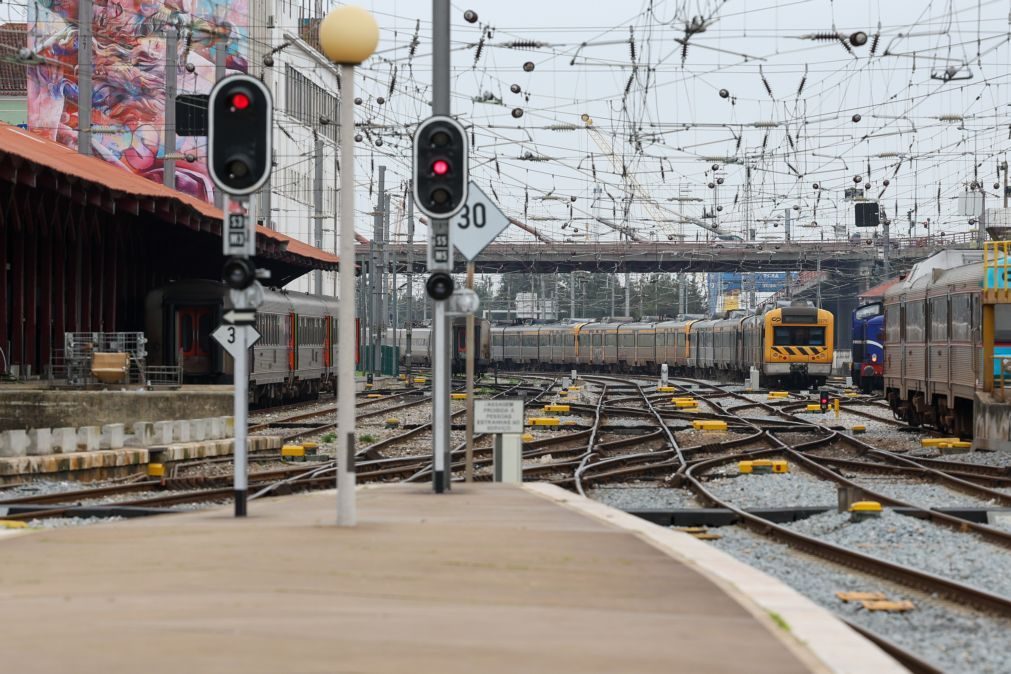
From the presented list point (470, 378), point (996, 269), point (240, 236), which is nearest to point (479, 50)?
point (996, 269)

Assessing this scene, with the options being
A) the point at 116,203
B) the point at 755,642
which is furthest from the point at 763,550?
the point at 116,203

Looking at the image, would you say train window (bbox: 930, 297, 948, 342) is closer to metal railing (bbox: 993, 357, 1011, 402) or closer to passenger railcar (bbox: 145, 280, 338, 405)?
metal railing (bbox: 993, 357, 1011, 402)

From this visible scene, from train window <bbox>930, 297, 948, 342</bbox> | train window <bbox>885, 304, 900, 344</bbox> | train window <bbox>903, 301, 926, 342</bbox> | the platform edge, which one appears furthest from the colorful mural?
the platform edge

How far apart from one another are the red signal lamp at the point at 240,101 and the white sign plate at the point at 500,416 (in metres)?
5.63

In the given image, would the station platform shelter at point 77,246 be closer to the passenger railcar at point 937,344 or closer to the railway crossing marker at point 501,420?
the railway crossing marker at point 501,420

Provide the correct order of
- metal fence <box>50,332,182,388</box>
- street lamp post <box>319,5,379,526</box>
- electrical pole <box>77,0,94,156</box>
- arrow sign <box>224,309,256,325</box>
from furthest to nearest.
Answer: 1. electrical pole <box>77,0,94,156</box>
2. metal fence <box>50,332,182,388</box>
3. arrow sign <box>224,309,256,325</box>
4. street lamp post <box>319,5,379,526</box>

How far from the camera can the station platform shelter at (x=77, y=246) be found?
3075 centimetres

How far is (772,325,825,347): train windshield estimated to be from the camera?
52994 millimetres

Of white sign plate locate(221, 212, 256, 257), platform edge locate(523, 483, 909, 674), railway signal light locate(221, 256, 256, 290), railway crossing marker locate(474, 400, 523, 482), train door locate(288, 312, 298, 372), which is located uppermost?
white sign plate locate(221, 212, 256, 257)

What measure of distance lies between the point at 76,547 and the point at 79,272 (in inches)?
1106

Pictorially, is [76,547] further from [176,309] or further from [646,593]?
[176,309]

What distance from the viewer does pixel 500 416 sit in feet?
52.4

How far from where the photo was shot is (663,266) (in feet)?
314

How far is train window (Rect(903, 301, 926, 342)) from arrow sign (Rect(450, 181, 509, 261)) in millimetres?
16051
